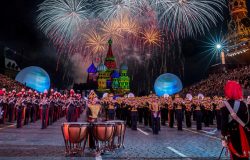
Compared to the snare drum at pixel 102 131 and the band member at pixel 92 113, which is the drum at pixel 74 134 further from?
the band member at pixel 92 113

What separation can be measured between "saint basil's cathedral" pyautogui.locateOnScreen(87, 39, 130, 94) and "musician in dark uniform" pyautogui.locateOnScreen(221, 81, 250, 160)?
118 m

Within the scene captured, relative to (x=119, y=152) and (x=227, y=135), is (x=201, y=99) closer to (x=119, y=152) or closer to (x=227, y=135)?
(x=119, y=152)

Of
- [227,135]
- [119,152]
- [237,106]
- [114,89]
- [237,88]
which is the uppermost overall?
[114,89]

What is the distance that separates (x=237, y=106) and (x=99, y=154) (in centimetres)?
511

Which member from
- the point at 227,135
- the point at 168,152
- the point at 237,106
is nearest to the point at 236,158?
the point at 227,135

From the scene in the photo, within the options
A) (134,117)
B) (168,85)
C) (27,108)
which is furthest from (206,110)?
(168,85)

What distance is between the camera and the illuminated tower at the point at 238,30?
68312 millimetres

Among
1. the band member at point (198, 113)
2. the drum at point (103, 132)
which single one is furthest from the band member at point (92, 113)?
the band member at point (198, 113)

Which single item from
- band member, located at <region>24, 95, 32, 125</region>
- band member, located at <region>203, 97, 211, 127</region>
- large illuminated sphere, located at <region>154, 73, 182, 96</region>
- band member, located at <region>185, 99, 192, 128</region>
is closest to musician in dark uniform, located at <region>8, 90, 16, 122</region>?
band member, located at <region>24, 95, 32, 125</region>

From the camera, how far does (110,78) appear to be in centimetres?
13262

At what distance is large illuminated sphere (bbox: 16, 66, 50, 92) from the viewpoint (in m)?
52.2

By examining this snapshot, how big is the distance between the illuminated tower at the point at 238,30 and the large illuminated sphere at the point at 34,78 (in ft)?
149

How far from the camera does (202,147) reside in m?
10.6

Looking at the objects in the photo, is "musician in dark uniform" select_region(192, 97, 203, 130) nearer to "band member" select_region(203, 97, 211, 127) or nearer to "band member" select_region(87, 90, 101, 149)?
"band member" select_region(203, 97, 211, 127)
